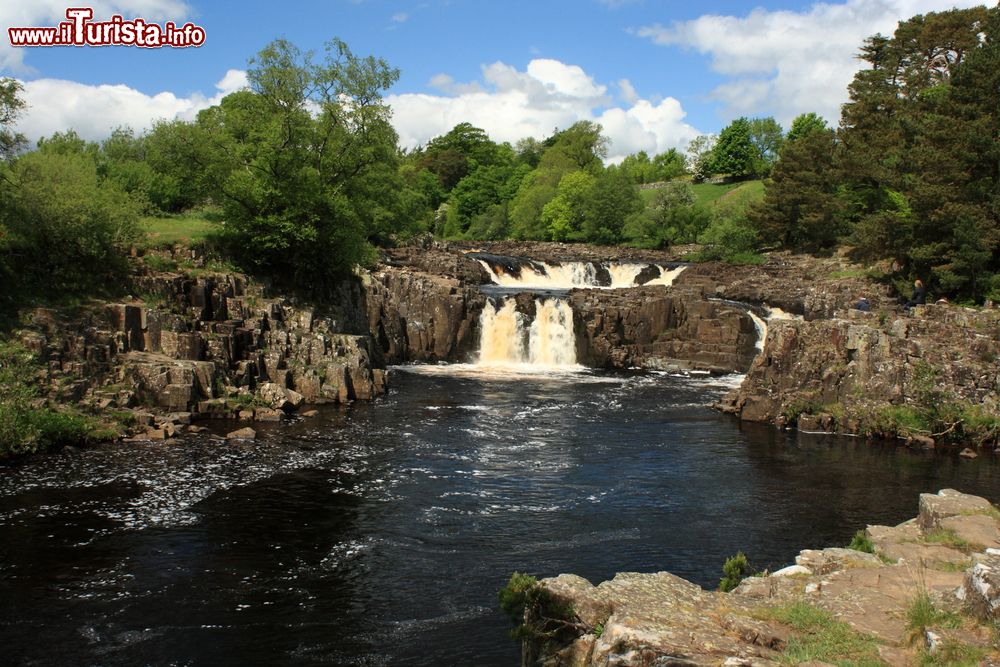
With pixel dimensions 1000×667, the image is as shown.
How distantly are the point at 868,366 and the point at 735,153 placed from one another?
96.9 meters

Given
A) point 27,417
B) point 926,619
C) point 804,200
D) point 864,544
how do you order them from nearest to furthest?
point 926,619 < point 864,544 < point 27,417 < point 804,200

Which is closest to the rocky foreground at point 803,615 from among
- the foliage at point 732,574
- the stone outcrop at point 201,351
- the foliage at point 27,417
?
the foliage at point 732,574

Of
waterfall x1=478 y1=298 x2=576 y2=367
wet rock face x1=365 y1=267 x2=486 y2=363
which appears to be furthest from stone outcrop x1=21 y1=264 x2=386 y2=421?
waterfall x1=478 y1=298 x2=576 y2=367

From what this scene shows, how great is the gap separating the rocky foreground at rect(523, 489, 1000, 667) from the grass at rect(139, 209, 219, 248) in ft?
106

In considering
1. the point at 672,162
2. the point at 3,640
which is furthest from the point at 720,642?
the point at 672,162

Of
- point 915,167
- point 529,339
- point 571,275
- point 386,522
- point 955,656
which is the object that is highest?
point 915,167

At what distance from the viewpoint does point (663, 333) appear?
49062 mm

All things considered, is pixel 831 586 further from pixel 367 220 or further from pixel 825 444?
pixel 367 220

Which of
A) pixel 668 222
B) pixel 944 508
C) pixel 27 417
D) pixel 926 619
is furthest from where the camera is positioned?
pixel 668 222

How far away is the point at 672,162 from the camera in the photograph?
153 metres

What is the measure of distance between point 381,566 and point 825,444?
20.1m

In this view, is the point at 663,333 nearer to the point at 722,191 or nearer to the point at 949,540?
the point at 949,540

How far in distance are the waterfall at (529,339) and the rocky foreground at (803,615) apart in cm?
3448

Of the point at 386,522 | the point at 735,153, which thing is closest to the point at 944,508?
the point at 386,522
